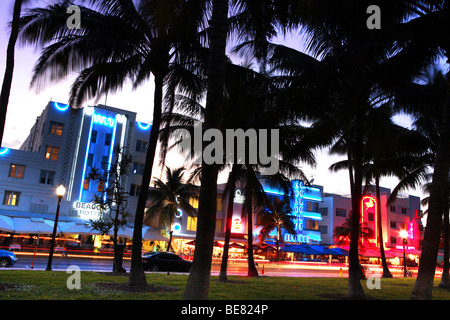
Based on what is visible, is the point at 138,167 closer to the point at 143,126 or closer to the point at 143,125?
the point at 143,126

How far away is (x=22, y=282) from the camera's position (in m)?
13.0

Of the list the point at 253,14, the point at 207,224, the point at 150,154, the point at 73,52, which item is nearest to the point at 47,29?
the point at 73,52

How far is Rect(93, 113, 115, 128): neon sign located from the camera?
4088 cm

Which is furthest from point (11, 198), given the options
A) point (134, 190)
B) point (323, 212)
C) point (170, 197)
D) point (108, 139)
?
point (323, 212)

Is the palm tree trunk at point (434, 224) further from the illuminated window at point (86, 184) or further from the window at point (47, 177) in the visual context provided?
the window at point (47, 177)

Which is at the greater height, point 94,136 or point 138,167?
point 94,136

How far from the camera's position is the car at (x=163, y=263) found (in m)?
25.9

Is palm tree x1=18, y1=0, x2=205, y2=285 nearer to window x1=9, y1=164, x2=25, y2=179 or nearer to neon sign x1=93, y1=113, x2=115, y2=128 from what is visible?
window x1=9, y1=164, x2=25, y2=179

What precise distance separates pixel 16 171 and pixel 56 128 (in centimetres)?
551

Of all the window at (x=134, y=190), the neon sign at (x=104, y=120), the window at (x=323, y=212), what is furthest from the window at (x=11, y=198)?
the window at (x=323, y=212)

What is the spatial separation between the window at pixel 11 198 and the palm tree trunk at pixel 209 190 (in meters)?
33.8

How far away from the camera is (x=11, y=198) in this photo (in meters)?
35.9

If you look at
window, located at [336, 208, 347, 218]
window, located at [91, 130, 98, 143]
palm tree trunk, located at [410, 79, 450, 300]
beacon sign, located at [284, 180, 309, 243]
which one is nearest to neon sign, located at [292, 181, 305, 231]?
beacon sign, located at [284, 180, 309, 243]
